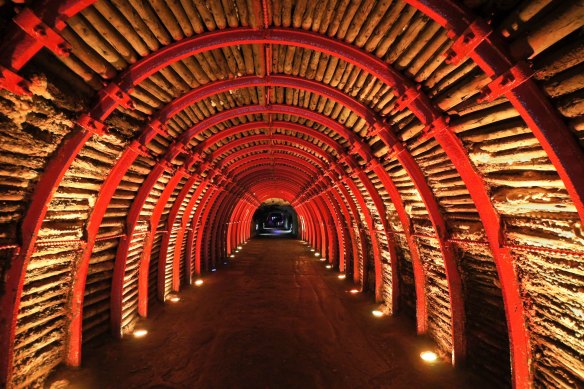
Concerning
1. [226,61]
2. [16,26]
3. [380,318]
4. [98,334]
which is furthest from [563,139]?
[98,334]

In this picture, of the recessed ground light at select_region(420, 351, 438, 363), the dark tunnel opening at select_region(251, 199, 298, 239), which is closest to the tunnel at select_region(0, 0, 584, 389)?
the recessed ground light at select_region(420, 351, 438, 363)

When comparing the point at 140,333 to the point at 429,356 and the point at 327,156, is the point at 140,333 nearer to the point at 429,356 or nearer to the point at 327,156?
the point at 429,356

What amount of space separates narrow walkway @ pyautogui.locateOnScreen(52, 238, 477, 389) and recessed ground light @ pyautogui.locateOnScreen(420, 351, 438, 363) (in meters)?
0.15

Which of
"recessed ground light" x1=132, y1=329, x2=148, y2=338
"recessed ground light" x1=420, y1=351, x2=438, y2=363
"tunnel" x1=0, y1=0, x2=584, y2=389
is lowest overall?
"recessed ground light" x1=420, y1=351, x2=438, y2=363

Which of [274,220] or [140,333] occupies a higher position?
[274,220]

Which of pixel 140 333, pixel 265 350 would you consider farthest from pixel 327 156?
pixel 140 333

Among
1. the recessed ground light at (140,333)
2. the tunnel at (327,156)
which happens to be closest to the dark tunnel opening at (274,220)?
the recessed ground light at (140,333)

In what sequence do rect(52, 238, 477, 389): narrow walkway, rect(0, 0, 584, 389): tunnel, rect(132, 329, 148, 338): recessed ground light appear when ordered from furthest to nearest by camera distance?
rect(132, 329, 148, 338): recessed ground light, rect(52, 238, 477, 389): narrow walkway, rect(0, 0, 584, 389): tunnel

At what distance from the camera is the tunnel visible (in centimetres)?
296

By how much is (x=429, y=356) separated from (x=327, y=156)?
6.12 meters

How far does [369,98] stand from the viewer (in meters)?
5.56

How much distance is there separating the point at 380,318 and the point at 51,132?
352 inches

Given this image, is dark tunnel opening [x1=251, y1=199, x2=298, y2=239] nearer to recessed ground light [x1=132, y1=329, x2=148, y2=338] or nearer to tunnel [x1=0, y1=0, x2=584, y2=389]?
recessed ground light [x1=132, y1=329, x2=148, y2=338]

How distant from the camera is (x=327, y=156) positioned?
917 centimetres
